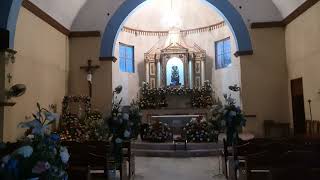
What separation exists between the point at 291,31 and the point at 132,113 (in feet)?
23.0

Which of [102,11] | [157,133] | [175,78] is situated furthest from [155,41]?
[157,133]

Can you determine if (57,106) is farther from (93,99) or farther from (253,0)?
(253,0)

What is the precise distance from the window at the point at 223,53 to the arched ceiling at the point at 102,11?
11.6 feet

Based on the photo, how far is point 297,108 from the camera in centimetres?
1195

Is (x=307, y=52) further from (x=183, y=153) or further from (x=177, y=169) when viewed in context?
(x=177, y=169)

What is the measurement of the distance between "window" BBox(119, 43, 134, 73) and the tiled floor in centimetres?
714

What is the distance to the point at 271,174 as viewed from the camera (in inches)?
124

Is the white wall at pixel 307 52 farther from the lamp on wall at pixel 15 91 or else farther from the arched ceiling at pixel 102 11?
the lamp on wall at pixel 15 91

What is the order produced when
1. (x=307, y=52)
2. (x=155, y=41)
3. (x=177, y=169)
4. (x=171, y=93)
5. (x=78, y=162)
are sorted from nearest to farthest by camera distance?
(x=78, y=162)
(x=177, y=169)
(x=307, y=52)
(x=171, y=93)
(x=155, y=41)

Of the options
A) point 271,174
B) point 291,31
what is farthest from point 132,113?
point 291,31

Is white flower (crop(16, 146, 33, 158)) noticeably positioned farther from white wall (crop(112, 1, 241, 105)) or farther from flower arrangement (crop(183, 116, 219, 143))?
white wall (crop(112, 1, 241, 105))

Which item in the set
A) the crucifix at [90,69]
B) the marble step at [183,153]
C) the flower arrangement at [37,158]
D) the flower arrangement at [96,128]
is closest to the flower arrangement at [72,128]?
the flower arrangement at [96,128]

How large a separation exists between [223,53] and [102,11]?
21.9ft

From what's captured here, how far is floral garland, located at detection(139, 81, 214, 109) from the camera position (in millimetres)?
15562
